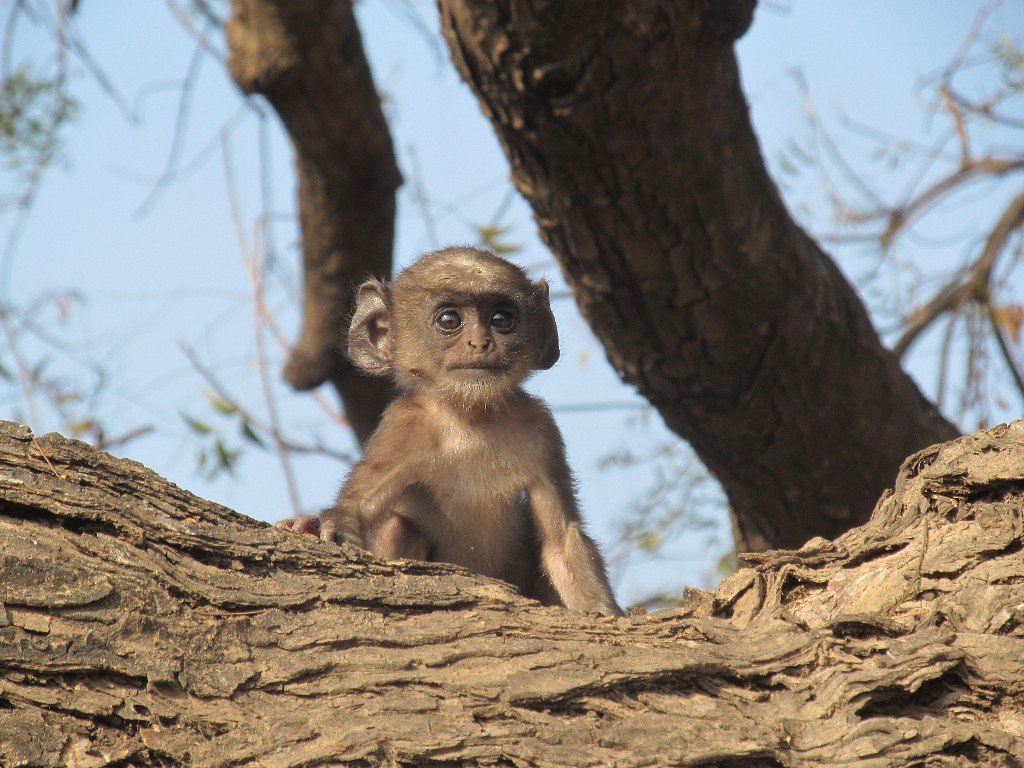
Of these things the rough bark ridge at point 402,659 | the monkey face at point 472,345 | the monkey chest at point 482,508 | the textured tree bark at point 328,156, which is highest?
the textured tree bark at point 328,156

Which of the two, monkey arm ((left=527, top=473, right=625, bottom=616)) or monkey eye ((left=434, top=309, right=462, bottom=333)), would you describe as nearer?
monkey arm ((left=527, top=473, right=625, bottom=616))

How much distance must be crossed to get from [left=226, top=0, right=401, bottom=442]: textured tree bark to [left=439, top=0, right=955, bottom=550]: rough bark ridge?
190cm

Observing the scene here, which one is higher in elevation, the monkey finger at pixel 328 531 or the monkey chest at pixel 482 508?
the monkey chest at pixel 482 508

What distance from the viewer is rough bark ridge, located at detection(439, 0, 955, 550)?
15.9ft

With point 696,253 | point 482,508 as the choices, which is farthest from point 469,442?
point 696,253

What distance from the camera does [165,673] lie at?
3.00 metres

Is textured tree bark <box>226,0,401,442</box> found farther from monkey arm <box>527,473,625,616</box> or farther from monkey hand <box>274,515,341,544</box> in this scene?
monkey hand <box>274,515,341,544</box>

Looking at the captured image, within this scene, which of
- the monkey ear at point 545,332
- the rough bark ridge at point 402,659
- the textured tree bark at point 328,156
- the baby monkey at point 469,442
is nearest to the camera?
the rough bark ridge at point 402,659

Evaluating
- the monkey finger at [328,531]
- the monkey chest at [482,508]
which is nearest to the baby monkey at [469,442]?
the monkey chest at [482,508]

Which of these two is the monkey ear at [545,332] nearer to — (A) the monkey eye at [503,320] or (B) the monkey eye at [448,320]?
Answer: (A) the monkey eye at [503,320]

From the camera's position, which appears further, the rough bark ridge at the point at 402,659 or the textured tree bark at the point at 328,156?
the textured tree bark at the point at 328,156

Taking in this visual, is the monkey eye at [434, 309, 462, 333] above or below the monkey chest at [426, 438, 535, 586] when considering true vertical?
above

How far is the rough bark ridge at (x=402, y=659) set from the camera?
295 centimetres

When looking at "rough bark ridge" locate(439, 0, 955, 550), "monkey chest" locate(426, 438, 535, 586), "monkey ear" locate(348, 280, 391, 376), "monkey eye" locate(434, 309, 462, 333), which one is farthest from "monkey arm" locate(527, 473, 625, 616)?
"monkey ear" locate(348, 280, 391, 376)
